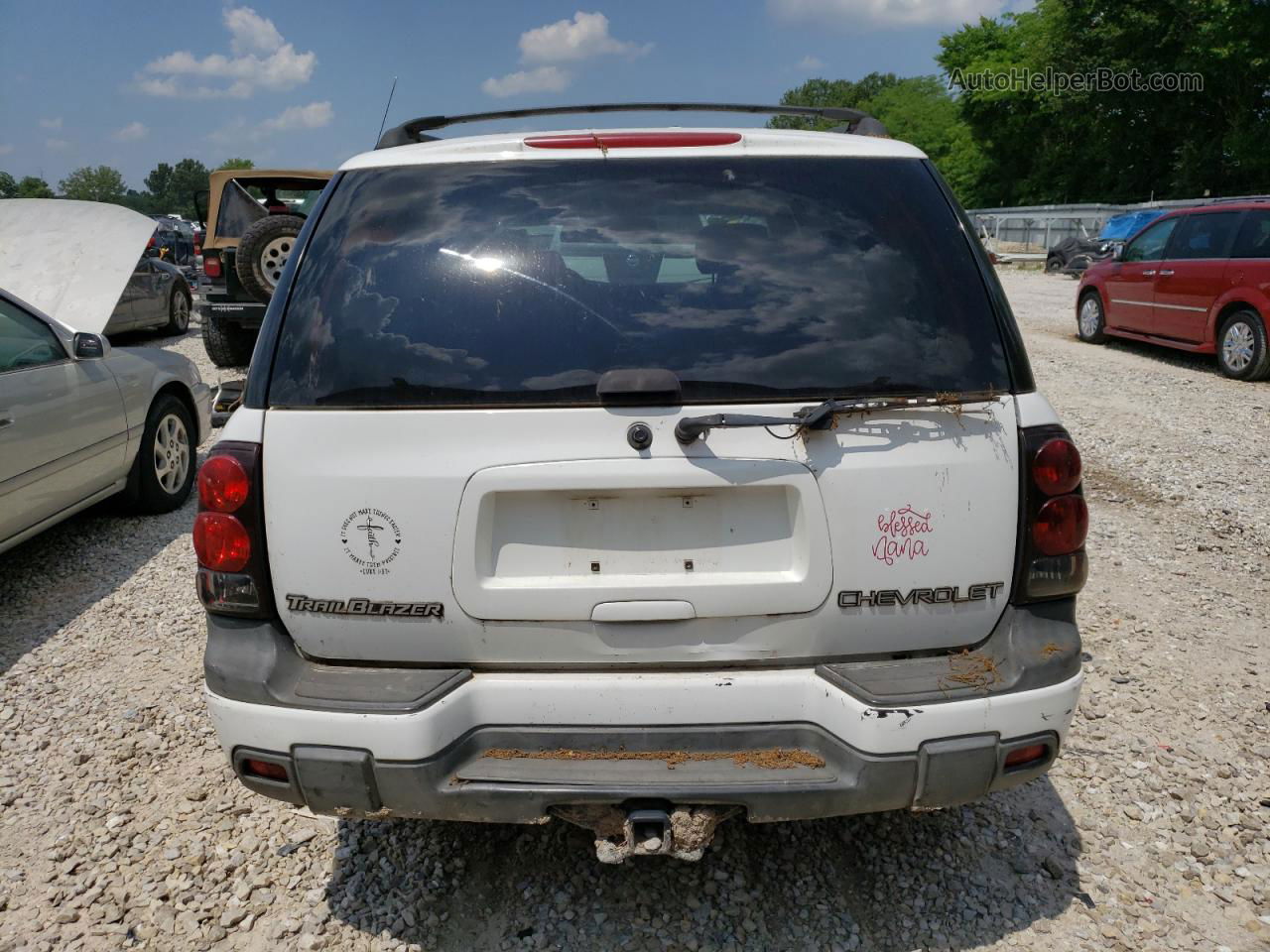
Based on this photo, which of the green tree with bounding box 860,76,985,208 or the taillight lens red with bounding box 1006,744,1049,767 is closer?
the taillight lens red with bounding box 1006,744,1049,767

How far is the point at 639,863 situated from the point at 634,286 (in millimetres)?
1689

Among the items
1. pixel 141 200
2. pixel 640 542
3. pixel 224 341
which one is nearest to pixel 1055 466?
pixel 640 542

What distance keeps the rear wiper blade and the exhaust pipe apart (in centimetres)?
80

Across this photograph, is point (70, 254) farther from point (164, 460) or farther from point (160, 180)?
point (160, 180)

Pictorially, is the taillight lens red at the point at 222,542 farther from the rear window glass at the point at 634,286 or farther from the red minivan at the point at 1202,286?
the red minivan at the point at 1202,286

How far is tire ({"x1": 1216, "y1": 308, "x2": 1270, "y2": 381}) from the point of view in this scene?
10078mm

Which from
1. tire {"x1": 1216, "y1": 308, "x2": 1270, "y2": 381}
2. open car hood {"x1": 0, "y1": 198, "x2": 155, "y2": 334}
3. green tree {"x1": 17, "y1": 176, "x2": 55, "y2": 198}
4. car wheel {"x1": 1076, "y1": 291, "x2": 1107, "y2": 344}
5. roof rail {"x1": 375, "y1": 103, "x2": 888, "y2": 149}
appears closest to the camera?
roof rail {"x1": 375, "y1": 103, "x2": 888, "y2": 149}

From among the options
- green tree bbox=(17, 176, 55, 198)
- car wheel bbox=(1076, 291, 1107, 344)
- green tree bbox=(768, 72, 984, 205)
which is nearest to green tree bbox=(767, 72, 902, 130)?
green tree bbox=(768, 72, 984, 205)

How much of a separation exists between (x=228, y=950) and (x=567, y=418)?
65.1 inches

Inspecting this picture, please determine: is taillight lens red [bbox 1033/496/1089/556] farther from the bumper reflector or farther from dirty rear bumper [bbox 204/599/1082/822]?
the bumper reflector

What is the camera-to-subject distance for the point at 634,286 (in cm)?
218

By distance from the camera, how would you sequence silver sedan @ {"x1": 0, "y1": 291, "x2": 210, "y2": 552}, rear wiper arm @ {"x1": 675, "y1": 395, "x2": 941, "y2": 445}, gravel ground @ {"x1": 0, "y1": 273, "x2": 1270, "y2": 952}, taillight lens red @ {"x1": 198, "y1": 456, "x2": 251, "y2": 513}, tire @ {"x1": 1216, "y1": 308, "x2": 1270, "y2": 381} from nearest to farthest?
rear wiper arm @ {"x1": 675, "y1": 395, "x2": 941, "y2": 445} < taillight lens red @ {"x1": 198, "y1": 456, "x2": 251, "y2": 513} < gravel ground @ {"x1": 0, "y1": 273, "x2": 1270, "y2": 952} < silver sedan @ {"x1": 0, "y1": 291, "x2": 210, "y2": 552} < tire @ {"x1": 1216, "y1": 308, "x2": 1270, "y2": 381}

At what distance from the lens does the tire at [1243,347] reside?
1008cm

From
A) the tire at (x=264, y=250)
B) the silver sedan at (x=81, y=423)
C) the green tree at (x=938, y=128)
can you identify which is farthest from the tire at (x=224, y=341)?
the green tree at (x=938, y=128)
